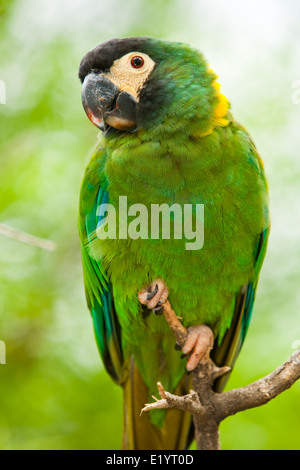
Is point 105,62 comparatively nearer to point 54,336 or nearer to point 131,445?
point 54,336

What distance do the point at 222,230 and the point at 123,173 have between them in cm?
49

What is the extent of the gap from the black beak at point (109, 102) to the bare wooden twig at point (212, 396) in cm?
82

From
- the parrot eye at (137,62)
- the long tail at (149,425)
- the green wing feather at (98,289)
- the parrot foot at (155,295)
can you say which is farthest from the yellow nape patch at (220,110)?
the long tail at (149,425)

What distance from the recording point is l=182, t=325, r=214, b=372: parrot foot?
2268mm

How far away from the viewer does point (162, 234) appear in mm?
2240

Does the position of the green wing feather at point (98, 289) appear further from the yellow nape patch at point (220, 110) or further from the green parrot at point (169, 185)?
the yellow nape patch at point (220, 110)

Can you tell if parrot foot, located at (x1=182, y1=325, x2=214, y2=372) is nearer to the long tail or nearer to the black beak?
the long tail

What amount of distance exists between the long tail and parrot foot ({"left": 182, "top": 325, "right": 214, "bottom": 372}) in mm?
425

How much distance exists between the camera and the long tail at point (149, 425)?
2.64 meters

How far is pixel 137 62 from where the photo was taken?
2273mm

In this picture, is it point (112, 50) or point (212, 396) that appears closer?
point (212, 396)

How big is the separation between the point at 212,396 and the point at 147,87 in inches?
52.8

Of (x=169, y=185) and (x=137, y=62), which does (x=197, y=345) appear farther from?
(x=137, y=62)

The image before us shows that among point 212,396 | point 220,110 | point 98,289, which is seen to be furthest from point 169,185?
point 212,396
